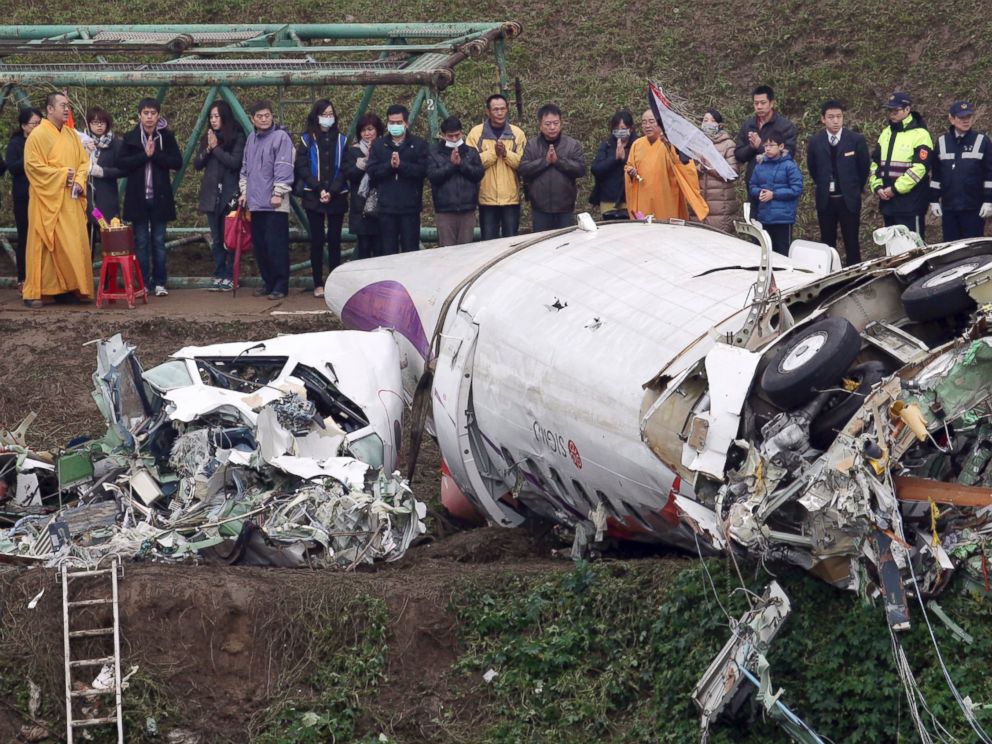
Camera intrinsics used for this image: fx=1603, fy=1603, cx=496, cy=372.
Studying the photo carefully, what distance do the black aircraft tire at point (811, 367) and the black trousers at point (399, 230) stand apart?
10733 millimetres

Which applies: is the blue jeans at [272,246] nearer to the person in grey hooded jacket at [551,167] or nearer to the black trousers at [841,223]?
the person in grey hooded jacket at [551,167]

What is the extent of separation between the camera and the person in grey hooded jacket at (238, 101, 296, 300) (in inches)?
841

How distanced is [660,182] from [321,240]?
196 inches

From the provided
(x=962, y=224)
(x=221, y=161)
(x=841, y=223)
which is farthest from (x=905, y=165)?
(x=221, y=161)

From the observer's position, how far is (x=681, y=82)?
27719 mm

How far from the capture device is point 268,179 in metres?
21.4

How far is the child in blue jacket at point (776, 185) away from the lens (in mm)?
20203

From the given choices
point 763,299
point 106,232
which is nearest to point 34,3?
point 106,232

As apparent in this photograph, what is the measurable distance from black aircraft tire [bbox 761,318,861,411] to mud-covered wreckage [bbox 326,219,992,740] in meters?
0.02

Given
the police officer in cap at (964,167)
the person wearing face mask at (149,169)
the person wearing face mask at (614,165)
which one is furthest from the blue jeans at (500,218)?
the police officer in cap at (964,167)

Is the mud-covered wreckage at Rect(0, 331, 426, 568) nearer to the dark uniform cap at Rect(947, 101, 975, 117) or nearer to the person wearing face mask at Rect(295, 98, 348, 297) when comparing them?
the person wearing face mask at Rect(295, 98, 348, 297)

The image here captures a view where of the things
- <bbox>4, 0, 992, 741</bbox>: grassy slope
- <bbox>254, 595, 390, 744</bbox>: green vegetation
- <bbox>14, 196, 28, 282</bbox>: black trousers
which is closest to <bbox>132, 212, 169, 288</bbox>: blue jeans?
<bbox>14, 196, 28, 282</bbox>: black trousers

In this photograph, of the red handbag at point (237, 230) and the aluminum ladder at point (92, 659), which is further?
the red handbag at point (237, 230)

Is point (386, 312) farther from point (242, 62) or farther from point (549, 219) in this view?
point (242, 62)
